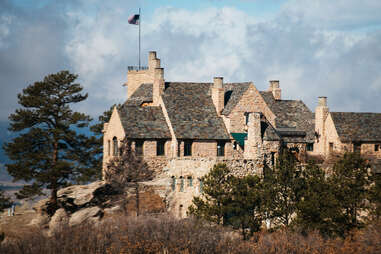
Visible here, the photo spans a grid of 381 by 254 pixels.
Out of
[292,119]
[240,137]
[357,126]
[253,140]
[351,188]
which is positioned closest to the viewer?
[351,188]

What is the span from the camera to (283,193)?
A: 4656 centimetres

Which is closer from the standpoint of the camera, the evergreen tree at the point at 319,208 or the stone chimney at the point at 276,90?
the evergreen tree at the point at 319,208

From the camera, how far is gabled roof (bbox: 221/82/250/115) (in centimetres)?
6550

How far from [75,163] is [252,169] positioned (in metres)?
21.3

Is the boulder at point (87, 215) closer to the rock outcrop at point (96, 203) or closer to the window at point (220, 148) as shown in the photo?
the rock outcrop at point (96, 203)

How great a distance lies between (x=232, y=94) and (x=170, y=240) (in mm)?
33767

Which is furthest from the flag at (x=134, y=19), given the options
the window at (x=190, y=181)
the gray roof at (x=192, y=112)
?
the window at (x=190, y=181)

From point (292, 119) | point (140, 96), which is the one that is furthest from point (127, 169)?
point (292, 119)

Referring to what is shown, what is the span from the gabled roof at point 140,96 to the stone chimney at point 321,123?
1854cm

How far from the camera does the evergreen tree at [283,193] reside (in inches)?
A: 1809

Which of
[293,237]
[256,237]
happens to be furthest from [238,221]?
[293,237]

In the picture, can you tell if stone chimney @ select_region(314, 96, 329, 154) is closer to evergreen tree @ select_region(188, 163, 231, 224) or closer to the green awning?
the green awning

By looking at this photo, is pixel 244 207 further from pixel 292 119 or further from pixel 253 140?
pixel 292 119

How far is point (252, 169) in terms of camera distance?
4944 centimetres
